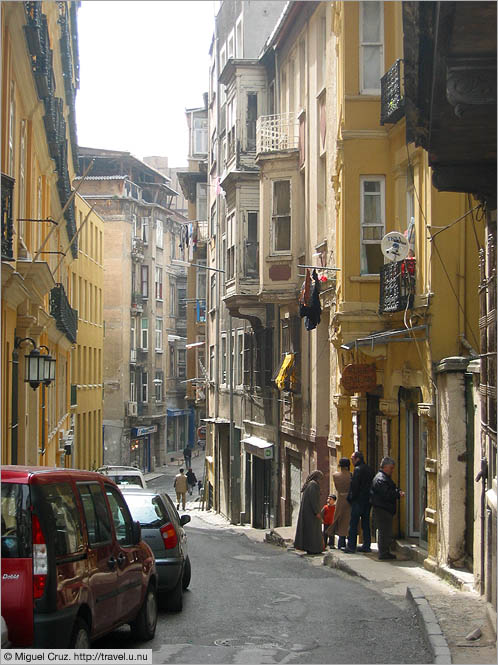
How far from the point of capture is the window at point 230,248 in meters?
32.4

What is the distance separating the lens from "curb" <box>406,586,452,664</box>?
9.55 meters

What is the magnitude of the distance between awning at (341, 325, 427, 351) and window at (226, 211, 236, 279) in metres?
13.9

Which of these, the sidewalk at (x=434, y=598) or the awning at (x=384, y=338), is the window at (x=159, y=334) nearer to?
the sidewalk at (x=434, y=598)

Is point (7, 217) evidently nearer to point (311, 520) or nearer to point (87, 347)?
point (311, 520)

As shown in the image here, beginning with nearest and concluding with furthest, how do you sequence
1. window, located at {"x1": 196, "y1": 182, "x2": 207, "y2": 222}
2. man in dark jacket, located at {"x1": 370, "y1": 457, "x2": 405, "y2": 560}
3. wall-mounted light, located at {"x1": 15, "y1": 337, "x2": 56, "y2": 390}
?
man in dark jacket, located at {"x1": 370, "y1": 457, "x2": 405, "y2": 560}
wall-mounted light, located at {"x1": 15, "y1": 337, "x2": 56, "y2": 390}
window, located at {"x1": 196, "y1": 182, "x2": 207, "y2": 222}

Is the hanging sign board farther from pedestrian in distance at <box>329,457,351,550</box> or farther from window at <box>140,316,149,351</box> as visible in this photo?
window at <box>140,316,149,351</box>

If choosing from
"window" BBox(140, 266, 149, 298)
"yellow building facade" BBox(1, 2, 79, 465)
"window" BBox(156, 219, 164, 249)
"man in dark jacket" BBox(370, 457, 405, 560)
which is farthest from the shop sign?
"man in dark jacket" BBox(370, 457, 405, 560)

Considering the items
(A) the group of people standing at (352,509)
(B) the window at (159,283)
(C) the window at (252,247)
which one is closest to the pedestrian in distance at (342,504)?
(A) the group of people standing at (352,509)

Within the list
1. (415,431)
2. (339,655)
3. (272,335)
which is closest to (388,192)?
(415,431)

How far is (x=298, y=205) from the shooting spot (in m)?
27.3

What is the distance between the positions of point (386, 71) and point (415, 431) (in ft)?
21.3

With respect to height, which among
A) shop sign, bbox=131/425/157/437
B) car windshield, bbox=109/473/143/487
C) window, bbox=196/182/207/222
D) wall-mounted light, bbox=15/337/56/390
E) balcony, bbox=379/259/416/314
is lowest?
shop sign, bbox=131/425/157/437

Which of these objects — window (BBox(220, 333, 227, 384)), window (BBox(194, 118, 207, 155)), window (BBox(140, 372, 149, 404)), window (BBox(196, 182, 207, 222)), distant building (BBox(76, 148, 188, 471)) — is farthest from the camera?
window (BBox(140, 372, 149, 404))

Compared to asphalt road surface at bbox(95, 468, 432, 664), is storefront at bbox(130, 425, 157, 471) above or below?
below
